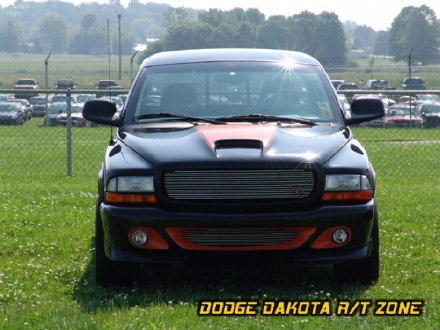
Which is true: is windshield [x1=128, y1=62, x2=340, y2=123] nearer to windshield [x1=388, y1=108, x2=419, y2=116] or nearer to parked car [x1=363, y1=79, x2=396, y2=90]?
windshield [x1=388, y1=108, x2=419, y2=116]

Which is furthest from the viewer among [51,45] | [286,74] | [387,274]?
[51,45]

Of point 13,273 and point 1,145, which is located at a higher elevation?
point 13,273

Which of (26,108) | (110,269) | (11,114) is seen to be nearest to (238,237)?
(110,269)

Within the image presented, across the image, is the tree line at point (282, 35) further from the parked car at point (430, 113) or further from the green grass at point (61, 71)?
the parked car at point (430, 113)

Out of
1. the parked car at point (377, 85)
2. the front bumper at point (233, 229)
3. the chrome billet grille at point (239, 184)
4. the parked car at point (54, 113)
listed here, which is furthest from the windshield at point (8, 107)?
the parked car at point (377, 85)

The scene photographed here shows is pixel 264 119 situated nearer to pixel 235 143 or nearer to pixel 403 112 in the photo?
pixel 235 143

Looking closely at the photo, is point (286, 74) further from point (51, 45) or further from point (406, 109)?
point (51, 45)

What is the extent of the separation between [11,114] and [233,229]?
75.5 ft

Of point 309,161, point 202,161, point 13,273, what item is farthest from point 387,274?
point 13,273

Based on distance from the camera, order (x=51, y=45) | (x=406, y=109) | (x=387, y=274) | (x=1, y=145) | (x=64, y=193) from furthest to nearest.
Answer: (x=51, y=45) < (x=1, y=145) < (x=406, y=109) < (x=64, y=193) < (x=387, y=274)

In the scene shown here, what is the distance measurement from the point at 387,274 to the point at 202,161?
184 centimetres

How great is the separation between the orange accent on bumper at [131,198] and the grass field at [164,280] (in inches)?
24.2

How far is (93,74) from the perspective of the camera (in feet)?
198

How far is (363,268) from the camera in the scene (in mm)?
6512
